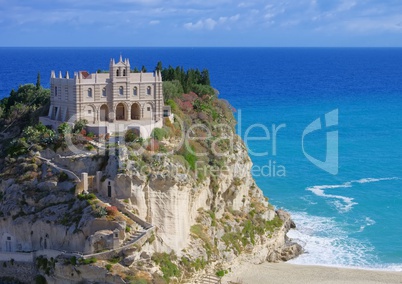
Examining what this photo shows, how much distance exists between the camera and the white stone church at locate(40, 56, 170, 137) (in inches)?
2260

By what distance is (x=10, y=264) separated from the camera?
51.1 m

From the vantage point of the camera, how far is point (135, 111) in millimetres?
61406

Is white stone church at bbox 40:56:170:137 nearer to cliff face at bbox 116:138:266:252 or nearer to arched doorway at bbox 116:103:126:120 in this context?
arched doorway at bbox 116:103:126:120

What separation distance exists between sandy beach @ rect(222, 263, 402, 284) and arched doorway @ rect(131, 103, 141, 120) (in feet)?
53.6

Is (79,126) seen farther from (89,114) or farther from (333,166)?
(333,166)

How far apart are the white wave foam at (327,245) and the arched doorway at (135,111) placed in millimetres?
18460

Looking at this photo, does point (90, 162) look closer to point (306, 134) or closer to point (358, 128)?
point (306, 134)

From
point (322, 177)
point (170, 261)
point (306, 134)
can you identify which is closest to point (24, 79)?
point (306, 134)

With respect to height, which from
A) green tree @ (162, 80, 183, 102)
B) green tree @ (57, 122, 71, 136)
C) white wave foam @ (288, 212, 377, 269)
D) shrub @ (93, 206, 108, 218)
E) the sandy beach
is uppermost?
green tree @ (162, 80, 183, 102)

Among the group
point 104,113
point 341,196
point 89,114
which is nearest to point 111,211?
point 89,114

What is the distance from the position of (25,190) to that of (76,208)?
507 cm

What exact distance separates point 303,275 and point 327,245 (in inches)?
313

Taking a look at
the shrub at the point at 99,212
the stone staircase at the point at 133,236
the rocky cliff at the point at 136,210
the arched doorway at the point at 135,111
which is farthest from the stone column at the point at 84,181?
the arched doorway at the point at 135,111

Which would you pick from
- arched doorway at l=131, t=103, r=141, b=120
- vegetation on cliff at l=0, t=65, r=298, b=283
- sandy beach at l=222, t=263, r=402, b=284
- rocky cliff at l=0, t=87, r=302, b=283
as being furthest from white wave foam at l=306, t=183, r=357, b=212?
arched doorway at l=131, t=103, r=141, b=120
